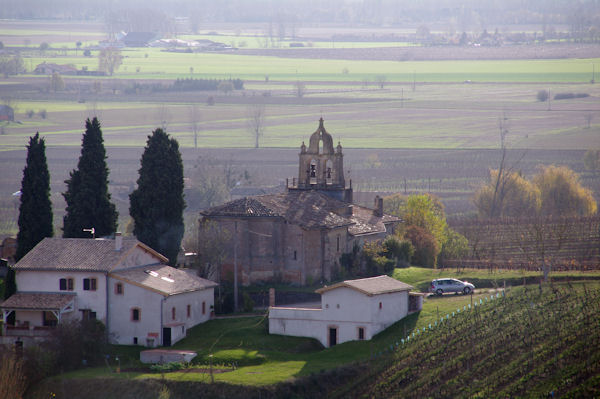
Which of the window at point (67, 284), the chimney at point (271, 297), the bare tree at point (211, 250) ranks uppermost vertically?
the bare tree at point (211, 250)

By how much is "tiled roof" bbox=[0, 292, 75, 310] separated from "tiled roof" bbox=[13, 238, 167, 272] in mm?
1444


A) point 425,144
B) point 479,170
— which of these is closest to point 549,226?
point 479,170

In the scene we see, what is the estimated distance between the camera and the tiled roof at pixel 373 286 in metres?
60.2

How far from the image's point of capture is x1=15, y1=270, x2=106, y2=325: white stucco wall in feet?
205

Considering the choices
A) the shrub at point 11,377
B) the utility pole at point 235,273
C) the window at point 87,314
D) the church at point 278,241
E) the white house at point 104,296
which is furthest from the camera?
the church at point 278,241

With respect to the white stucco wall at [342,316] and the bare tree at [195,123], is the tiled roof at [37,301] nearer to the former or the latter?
the white stucco wall at [342,316]

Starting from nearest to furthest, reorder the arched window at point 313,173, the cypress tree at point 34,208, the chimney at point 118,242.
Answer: the chimney at point 118,242, the cypress tree at point 34,208, the arched window at point 313,173

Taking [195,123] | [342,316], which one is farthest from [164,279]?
[195,123]

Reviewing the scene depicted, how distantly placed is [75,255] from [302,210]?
15.7 meters

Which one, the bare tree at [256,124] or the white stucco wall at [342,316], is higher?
the bare tree at [256,124]

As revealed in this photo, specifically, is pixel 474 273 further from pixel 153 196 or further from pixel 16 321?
pixel 16 321

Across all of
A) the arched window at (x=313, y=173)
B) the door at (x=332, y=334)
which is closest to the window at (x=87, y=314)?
the door at (x=332, y=334)

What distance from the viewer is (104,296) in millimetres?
62438

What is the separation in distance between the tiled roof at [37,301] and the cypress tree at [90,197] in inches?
344
